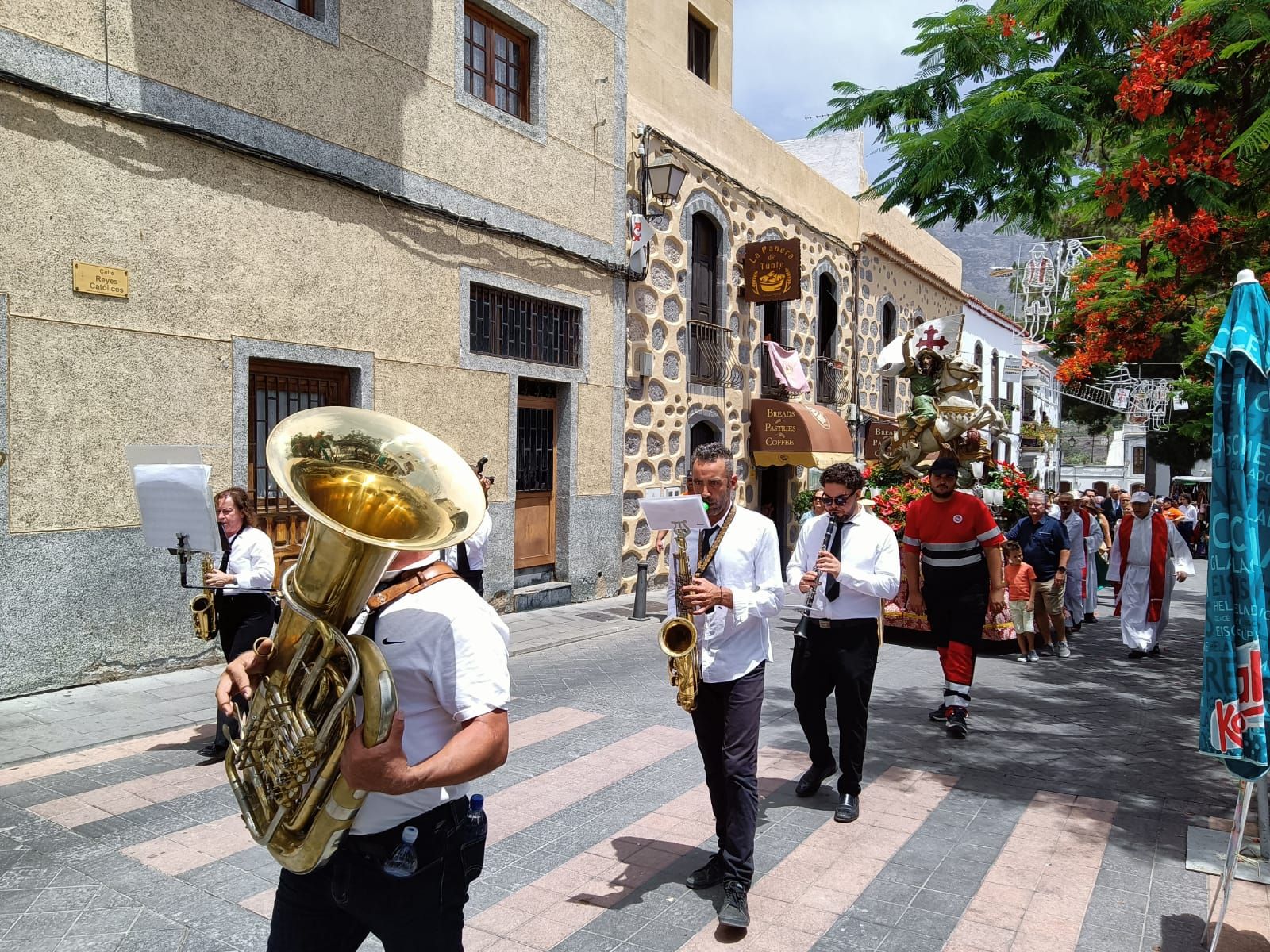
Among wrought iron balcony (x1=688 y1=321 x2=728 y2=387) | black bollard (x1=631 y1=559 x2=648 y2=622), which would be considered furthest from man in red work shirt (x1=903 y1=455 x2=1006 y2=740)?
wrought iron balcony (x1=688 y1=321 x2=728 y2=387)

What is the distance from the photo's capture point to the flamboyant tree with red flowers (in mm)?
5387

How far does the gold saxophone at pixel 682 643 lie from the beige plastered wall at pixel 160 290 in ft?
18.0

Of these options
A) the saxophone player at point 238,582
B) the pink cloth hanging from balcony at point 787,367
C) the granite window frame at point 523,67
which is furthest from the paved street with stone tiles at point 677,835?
the pink cloth hanging from balcony at point 787,367

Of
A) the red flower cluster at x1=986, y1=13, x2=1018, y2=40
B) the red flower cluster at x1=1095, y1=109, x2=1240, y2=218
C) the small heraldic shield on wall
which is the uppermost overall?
the red flower cluster at x1=986, y1=13, x2=1018, y2=40

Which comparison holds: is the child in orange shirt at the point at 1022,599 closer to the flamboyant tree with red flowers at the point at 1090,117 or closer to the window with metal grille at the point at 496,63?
the flamboyant tree with red flowers at the point at 1090,117

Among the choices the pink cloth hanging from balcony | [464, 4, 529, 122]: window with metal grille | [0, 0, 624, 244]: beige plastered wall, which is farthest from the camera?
the pink cloth hanging from balcony

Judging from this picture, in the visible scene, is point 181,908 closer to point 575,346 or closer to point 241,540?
point 241,540

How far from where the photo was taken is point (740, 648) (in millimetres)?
3871

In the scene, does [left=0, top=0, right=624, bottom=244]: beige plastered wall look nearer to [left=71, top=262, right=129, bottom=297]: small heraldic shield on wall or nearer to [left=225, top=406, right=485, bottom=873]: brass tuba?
[left=71, top=262, right=129, bottom=297]: small heraldic shield on wall

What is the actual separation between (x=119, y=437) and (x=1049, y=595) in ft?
28.6

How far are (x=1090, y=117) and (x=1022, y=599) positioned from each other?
4860 mm

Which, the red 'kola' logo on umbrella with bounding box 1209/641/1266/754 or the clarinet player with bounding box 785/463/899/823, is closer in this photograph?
the red 'kola' logo on umbrella with bounding box 1209/641/1266/754

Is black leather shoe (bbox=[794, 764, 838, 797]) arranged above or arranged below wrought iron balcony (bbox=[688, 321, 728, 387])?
below

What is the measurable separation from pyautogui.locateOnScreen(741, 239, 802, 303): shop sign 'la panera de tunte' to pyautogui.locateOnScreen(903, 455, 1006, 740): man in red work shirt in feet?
32.3
